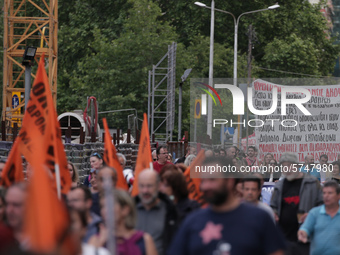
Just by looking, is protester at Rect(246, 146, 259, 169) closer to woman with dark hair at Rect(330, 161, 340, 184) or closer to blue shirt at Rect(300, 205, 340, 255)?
woman with dark hair at Rect(330, 161, 340, 184)

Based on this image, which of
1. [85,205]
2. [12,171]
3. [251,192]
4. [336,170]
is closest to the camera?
[85,205]

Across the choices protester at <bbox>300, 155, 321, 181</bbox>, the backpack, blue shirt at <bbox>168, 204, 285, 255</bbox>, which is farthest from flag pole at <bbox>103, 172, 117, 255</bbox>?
protester at <bbox>300, 155, 321, 181</bbox>

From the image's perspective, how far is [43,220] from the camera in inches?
147

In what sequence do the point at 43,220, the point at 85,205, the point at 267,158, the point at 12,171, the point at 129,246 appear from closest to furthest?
the point at 43,220, the point at 129,246, the point at 85,205, the point at 12,171, the point at 267,158

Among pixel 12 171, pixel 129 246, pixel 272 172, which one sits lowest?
pixel 129 246

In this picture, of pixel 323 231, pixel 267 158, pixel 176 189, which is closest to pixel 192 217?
pixel 176 189

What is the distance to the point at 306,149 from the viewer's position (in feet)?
→ 44.9

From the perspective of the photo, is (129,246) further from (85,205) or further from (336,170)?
(336,170)

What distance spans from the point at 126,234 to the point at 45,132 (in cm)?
270

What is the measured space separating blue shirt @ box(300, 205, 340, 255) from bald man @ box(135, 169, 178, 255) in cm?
158

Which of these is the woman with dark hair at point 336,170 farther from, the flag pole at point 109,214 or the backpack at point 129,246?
the flag pole at point 109,214

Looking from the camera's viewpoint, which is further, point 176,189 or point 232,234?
point 176,189

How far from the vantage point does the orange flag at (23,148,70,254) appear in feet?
11.8

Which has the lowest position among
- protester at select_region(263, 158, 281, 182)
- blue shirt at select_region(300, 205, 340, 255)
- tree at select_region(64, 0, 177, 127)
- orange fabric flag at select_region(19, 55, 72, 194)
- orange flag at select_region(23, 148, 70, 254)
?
blue shirt at select_region(300, 205, 340, 255)
